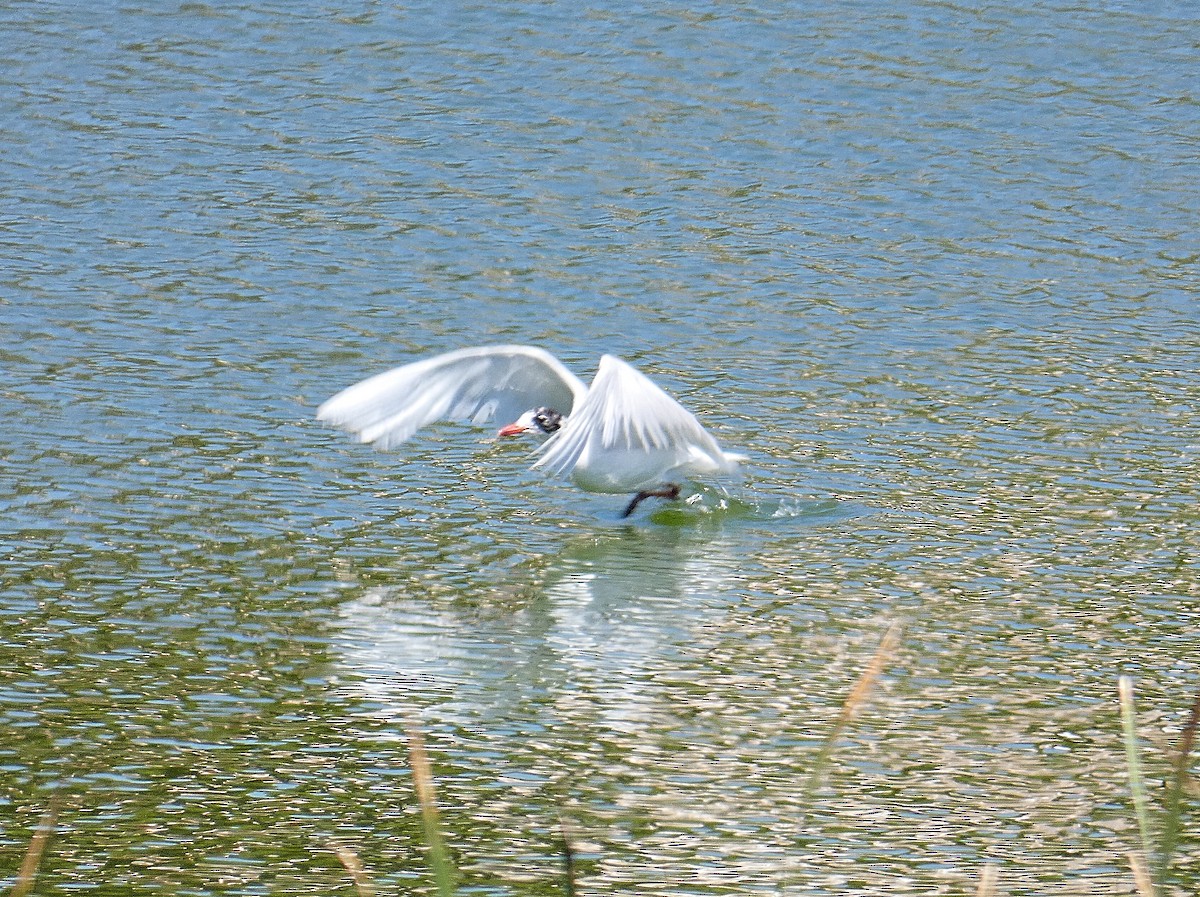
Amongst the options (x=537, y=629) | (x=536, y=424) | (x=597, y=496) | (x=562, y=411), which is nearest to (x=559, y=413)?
(x=562, y=411)

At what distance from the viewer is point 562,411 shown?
22.5 ft

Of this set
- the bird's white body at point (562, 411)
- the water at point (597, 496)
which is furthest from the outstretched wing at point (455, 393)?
the water at point (597, 496)

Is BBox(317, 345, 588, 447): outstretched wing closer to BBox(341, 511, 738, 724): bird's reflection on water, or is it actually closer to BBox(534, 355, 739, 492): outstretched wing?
BBox(534, 355, 739, 492): outstretched wing

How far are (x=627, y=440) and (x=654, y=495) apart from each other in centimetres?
68

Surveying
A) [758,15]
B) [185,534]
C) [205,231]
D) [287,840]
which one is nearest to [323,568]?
[185,534]

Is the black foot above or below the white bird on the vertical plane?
below

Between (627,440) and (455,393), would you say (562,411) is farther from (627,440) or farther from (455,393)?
(627,440)

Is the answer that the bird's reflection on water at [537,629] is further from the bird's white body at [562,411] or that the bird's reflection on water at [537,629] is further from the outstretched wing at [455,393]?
the outstretched wing at [455,393]

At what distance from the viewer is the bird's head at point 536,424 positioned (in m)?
6.64

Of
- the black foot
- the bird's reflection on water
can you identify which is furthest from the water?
the black foot

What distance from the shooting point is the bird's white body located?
19.3ft

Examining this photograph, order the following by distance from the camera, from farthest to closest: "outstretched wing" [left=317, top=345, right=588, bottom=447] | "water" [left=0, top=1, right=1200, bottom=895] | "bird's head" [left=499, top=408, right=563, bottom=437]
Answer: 1. "bird's head" [left=499, top=408, right=563, bottom=437]
2. "outstretched wing" [left=317, top=345, right=588, bottom=447]
3. "water" [left=0, top=1, right=1200, bottom=895]

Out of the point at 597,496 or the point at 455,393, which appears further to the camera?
the point at 597,496

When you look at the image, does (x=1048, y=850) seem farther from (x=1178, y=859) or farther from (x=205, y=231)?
(x=205, y=231)
